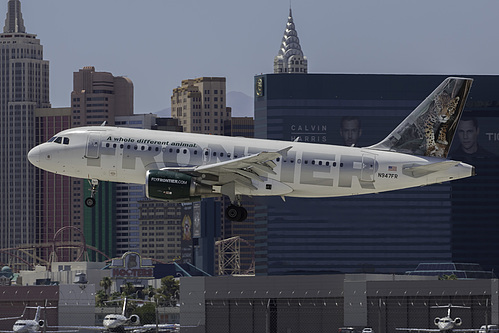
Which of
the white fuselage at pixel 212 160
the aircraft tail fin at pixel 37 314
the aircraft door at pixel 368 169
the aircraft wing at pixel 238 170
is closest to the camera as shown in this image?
the aircraft wing at pixel 238 170

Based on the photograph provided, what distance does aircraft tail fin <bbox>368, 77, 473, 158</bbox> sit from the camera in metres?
84.4

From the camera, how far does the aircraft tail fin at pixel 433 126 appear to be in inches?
3322

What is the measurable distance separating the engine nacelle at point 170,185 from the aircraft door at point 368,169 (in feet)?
39.2

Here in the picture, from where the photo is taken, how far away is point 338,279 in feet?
416

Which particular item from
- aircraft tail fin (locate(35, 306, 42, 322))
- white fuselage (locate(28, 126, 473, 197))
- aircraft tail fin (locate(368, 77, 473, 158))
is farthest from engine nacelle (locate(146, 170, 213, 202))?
aircraft tail fin (locate(35, 306, 42, 322))

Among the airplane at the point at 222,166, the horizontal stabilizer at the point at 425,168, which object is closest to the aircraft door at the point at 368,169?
the airplane at the point at 222,166

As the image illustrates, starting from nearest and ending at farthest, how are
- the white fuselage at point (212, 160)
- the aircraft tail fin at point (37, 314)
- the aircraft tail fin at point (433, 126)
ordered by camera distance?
the white fuselage at point (212, 160) < the aircraft tail fin at point (433, 126) < the aircraft tail fin at point (37, 314)

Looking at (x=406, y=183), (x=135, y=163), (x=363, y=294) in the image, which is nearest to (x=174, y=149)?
(x=135, y=163)

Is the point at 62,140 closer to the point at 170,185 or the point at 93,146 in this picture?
the point at 93,146

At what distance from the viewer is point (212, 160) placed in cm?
7950

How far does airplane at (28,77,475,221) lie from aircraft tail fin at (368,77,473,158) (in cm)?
234

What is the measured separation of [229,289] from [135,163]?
47130mm

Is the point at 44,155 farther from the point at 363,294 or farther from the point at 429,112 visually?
the point at 363,294

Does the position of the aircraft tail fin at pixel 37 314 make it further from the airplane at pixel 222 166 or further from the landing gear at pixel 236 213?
the landing gear at pixel 236 213
